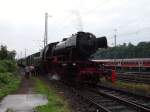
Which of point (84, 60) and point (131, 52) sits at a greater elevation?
point (131, 52)

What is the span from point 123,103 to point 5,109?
4.65 metres

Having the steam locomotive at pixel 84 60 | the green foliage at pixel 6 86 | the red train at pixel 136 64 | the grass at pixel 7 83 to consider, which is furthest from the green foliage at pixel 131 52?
the steam locomotive at pixel 84 60

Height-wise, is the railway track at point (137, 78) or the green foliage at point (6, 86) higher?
the railway track at point (137, 78)

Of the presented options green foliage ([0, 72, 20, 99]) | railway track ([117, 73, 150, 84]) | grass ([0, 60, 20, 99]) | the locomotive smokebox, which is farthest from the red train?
the locomotive smokebox

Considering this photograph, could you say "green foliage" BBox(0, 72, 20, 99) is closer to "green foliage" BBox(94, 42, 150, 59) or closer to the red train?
the red train

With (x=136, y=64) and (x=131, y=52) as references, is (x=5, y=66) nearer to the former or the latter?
(x=136, y=64)

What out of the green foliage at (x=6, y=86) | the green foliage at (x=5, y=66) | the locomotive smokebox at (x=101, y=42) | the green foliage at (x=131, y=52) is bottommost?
the green foliage at (x=6, y=86)

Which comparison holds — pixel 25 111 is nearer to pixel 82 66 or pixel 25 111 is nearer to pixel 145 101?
pixel 145 101

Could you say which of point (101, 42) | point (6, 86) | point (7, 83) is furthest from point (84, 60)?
point (7, 83)

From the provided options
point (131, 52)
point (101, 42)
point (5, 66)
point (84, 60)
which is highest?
point (131, 52)

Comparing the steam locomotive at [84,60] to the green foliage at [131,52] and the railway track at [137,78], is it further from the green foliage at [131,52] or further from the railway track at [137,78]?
the green foliage at [131,52]

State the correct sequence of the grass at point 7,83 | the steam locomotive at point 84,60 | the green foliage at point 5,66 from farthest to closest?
the green foliage at point 5,66 → the steam locomotive at point 84,60 → the grass at point 7,83

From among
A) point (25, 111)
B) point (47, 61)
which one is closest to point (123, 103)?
point (25, 111)

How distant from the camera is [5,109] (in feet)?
36.9
